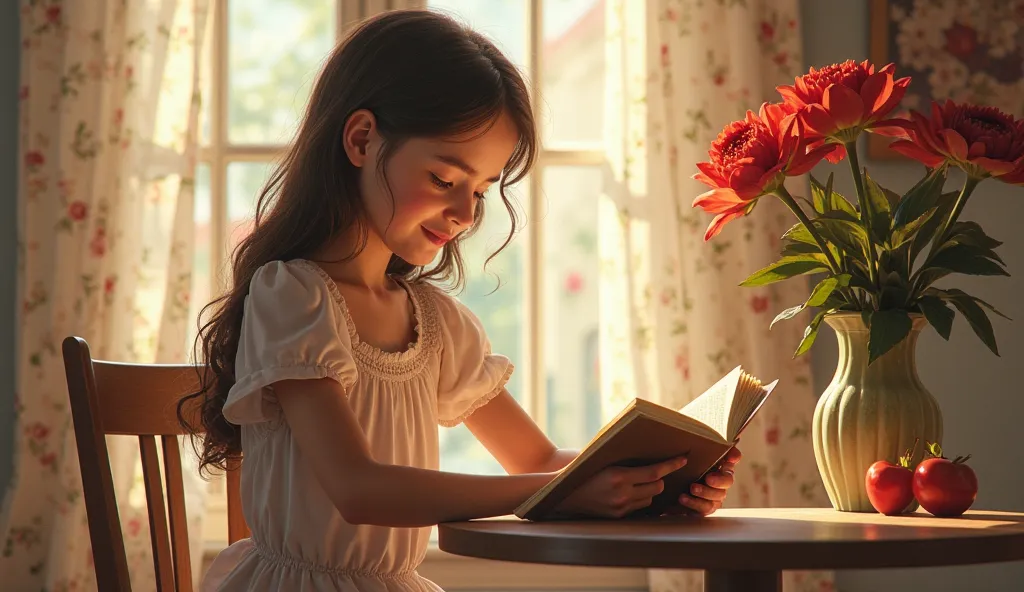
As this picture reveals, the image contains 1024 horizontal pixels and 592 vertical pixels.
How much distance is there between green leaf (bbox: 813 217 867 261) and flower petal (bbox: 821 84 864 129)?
0.39ft

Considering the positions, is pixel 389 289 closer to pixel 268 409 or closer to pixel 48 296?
pixel 268 409

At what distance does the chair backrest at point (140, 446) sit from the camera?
120 cm

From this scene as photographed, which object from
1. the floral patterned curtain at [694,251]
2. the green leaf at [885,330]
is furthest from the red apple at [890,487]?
the floral patterned curtain at [694,251]

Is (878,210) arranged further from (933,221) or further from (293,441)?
(293,441)

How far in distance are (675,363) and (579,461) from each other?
1709 millimetres

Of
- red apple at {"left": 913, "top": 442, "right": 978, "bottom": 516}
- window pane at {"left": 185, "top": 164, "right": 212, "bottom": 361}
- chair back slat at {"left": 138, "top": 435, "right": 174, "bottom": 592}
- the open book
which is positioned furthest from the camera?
window pane at {"left": 185, "top": 164, "right": 212, "bottom": 361}

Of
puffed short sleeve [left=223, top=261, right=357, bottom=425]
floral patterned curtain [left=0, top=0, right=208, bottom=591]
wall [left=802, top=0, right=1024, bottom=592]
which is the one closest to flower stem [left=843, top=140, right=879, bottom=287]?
puffed short sleeve [left=223, top=261, right=357, bottom=425]

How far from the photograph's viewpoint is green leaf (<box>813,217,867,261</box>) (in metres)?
1.25

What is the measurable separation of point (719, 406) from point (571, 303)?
1.91 m

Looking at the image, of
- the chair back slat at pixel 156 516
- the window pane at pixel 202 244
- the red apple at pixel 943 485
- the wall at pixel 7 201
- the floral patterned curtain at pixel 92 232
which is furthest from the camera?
the window pane at pixel 202 244

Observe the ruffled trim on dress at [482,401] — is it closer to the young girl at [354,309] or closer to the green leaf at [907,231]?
the young girl at [354,309]

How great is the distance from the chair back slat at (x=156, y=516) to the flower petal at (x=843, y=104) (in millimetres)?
929

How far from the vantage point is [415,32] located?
4.38 ft

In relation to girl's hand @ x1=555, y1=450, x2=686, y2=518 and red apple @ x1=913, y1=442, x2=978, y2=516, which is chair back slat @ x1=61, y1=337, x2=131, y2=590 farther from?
red apple @ x1=913, y1=442, x2=978, y2=516
